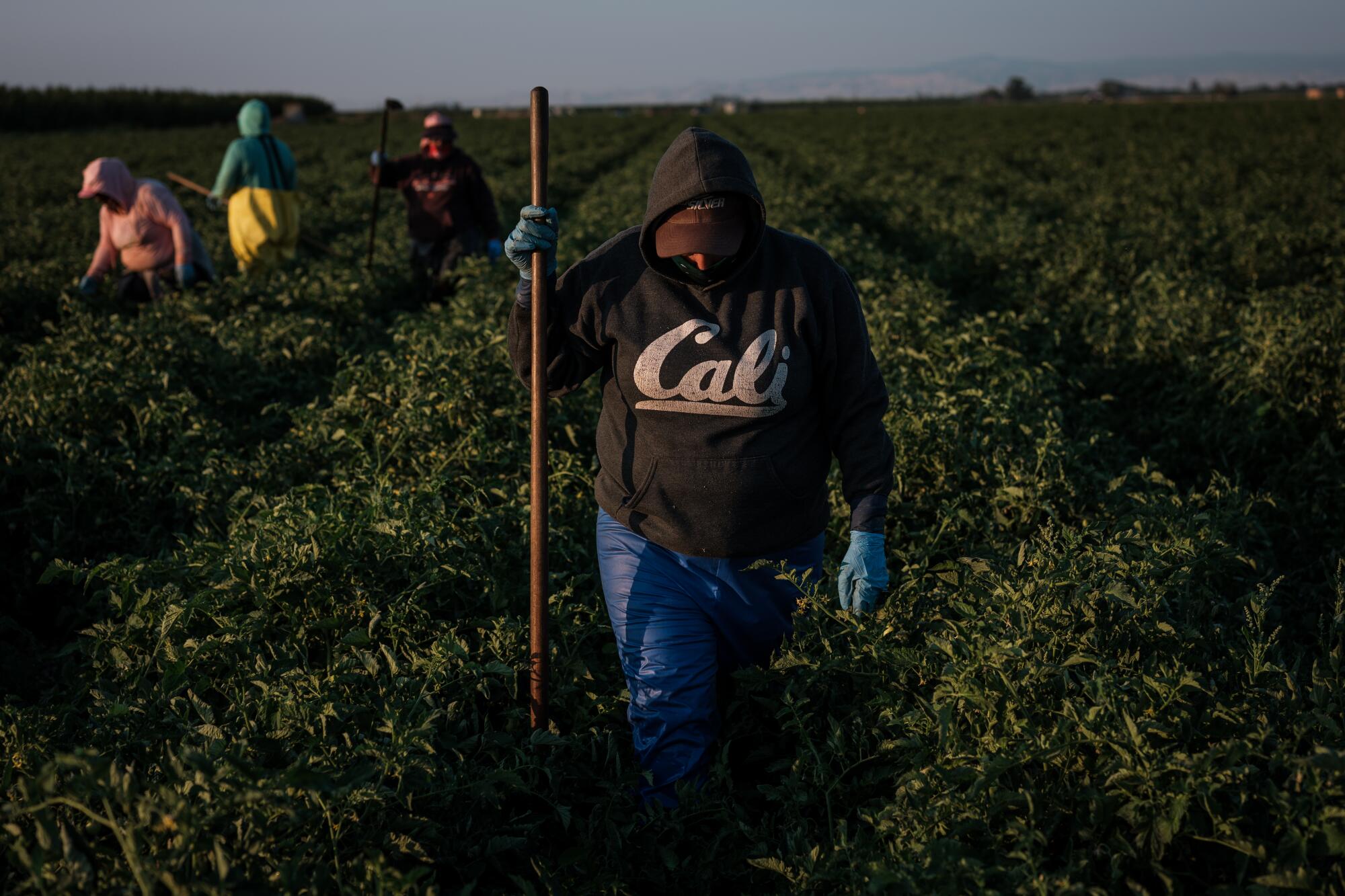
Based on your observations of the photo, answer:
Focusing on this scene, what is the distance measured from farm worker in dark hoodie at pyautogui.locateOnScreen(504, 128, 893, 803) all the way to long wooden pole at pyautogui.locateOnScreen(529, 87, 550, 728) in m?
0.10

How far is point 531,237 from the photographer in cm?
244

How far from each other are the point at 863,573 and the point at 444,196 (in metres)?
6.75

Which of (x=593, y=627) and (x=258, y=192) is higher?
(x=258, y=192)

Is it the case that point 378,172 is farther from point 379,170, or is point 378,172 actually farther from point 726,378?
point 726,378

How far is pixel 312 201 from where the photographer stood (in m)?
15.4

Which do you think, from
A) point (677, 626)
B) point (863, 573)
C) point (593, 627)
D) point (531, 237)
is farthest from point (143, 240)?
point (863, 573)

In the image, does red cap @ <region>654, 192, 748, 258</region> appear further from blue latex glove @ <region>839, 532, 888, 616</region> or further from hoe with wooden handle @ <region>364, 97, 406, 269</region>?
hoe with wooden handle @ <region>364, 97, 406, 269</region>

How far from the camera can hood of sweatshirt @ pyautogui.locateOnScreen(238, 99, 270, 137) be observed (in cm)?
788

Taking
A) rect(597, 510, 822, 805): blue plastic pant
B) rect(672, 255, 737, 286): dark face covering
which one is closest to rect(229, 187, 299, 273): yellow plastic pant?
rect(597, 510, 822, 805): blue plastic pant

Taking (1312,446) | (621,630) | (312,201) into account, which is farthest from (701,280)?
(312,201)

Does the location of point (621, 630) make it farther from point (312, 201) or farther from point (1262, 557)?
point (312, 201)

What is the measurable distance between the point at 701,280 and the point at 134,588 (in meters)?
2.13

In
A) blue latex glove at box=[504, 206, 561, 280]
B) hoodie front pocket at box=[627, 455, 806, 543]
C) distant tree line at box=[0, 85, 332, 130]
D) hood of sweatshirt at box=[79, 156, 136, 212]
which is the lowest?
hoodie front pocket at box=[627, 455, 806, 543]

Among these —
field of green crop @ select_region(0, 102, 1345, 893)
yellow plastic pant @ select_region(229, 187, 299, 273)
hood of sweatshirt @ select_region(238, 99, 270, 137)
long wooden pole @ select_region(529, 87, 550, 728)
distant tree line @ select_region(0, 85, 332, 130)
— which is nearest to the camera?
field of green crop @ select_region(0, 102, 1345, 893)
